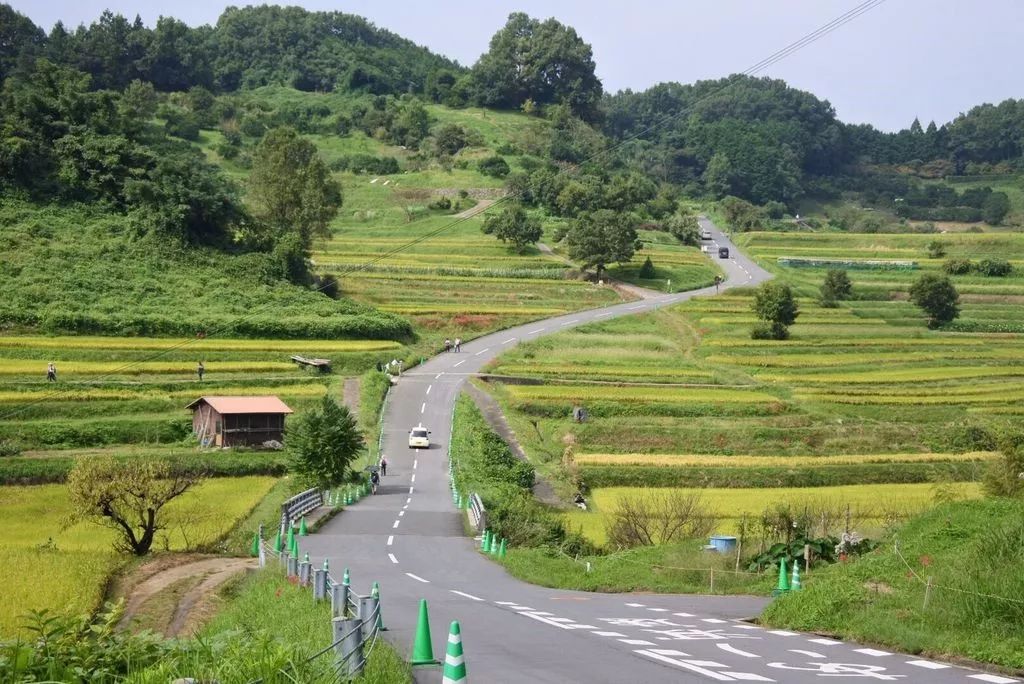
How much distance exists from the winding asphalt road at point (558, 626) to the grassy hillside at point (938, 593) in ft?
1.39

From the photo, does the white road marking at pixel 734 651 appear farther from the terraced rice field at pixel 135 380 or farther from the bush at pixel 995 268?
the bush at pixel 995 268

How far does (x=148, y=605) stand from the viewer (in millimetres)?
21688

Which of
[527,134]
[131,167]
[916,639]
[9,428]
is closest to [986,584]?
[916,639]

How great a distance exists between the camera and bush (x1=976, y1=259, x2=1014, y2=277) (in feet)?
313

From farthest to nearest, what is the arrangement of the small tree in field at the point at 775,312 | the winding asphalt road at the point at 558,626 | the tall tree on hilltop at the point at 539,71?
the tall tree on hilltop at the point at 539,71, the small tree in field at the point at 775,312, the winding asphalt road at the point at 558,626

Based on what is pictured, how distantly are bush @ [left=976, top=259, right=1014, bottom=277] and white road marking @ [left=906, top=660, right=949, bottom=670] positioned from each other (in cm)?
9013

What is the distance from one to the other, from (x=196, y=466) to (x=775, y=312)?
4219 cm

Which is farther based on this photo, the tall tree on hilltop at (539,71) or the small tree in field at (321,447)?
the tall tree on hilltop at (539,71)

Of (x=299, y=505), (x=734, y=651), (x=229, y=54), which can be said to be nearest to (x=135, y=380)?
(x=299, y=505)

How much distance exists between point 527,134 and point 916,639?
129m

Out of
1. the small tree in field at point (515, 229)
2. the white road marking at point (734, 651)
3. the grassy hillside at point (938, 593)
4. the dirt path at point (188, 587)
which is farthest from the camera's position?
the small tree in field at point (515, 229)

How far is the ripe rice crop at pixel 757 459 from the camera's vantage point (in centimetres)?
4772

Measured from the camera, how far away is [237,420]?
4709 centimetres

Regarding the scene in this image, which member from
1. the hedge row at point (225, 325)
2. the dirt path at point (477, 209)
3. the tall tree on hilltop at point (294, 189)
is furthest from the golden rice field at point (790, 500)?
the dirt path at point (477, 209)
